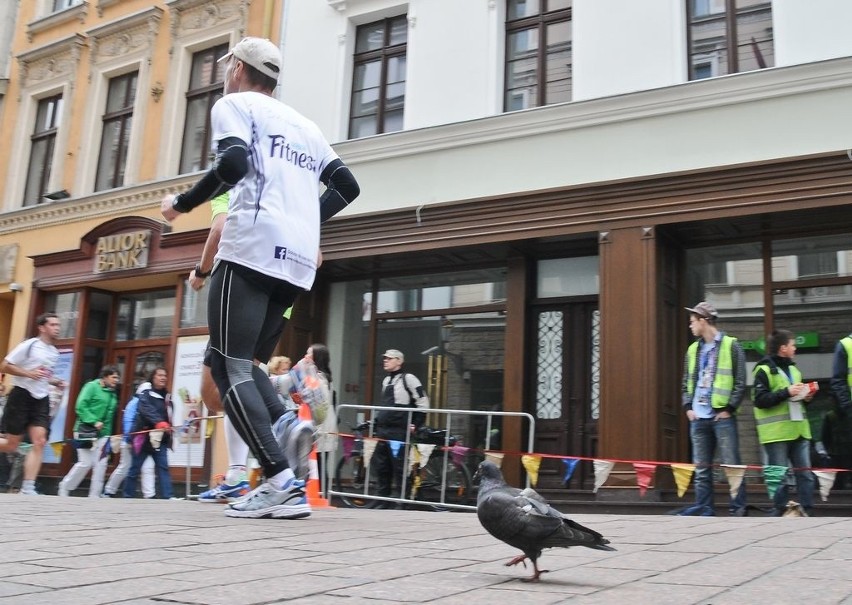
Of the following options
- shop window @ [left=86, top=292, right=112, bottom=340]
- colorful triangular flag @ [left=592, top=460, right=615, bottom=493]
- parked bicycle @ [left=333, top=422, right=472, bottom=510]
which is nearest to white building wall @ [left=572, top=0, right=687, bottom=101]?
colorful triangular flag @ [left=592, top=460, right=615, bottom=493]

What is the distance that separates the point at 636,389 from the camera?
10.1 m

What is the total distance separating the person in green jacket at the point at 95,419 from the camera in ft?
39.7

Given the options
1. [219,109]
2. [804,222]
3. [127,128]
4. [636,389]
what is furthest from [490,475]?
[127,128]

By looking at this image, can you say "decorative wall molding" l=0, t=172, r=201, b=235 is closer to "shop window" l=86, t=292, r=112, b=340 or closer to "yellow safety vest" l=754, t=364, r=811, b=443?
"shop window" l=86, t=292, r=112, b=340

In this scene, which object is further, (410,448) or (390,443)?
(390,443)

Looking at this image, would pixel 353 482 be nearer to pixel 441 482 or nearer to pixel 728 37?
pixel 441 482

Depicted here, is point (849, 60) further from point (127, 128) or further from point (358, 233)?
point (127, 128)

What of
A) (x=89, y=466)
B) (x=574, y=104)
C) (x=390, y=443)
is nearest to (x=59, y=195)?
(x=89, y=466)

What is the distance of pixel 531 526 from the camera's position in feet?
9.24

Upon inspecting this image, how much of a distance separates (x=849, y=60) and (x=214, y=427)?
989cm

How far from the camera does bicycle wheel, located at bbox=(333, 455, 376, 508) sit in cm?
1024

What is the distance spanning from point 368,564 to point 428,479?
7.18m

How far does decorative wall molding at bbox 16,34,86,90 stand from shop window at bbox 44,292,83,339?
4.45 meters

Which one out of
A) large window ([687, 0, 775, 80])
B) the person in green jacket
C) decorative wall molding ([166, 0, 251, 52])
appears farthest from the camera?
decorative wall molding ([166, 0, 251, 52])
